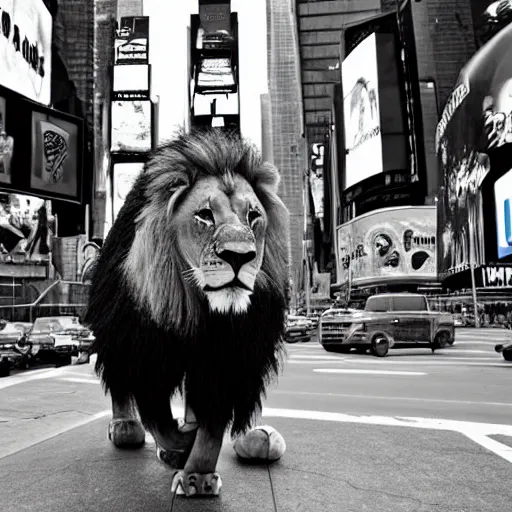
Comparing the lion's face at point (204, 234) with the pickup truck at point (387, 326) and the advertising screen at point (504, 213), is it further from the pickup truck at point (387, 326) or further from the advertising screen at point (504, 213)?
the advertising screen at point (504, 213)

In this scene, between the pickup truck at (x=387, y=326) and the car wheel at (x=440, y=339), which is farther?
the car wheel at (x=440, y=339)

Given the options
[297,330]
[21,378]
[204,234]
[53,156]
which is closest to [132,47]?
[297,330]

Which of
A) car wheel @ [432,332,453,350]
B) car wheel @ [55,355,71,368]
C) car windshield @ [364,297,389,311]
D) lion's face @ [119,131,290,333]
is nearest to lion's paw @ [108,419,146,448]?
lion's face @ [119,131,290,333]

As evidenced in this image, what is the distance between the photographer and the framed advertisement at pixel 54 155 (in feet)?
53.7

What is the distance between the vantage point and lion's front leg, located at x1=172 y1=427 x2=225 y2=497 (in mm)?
2305

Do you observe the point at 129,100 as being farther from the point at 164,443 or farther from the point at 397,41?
the point at 164,443

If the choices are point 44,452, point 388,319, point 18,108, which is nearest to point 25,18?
point 18,108

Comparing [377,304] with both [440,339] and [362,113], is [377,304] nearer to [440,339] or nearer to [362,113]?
[440,339]

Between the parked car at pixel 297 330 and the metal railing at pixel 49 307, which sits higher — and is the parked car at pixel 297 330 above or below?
below

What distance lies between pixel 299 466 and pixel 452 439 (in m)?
1.24

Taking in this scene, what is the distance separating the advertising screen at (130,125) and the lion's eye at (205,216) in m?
82.6

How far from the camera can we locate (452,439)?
3535 millimetres

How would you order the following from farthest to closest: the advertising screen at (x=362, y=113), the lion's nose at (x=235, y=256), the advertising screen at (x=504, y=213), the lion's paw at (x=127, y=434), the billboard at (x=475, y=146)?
the advertising screen at (x=362, y=113) → the billboard at (x=475, y=146) → the advertising screen at (x=504, y=213) → the lion's paw at (x=127, y=434) → the lion's nose at (x=235, y=256)

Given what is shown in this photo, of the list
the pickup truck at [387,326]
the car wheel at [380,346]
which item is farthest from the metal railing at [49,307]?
the car wheel at [380,346]
